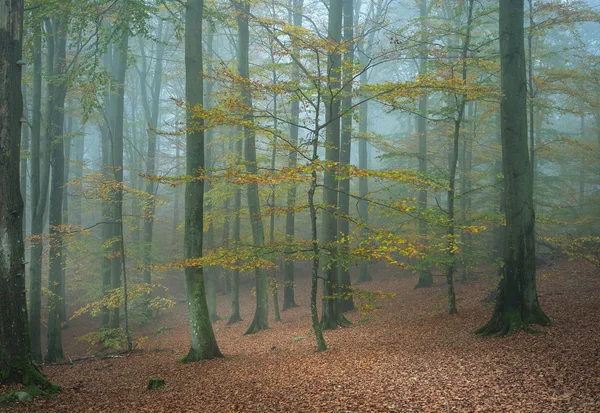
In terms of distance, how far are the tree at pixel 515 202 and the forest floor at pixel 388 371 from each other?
495 millimetres

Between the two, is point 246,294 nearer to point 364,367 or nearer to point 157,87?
point 157,87

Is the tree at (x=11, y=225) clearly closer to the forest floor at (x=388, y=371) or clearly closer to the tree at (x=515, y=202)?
the forest floor at (x=388, y=371)

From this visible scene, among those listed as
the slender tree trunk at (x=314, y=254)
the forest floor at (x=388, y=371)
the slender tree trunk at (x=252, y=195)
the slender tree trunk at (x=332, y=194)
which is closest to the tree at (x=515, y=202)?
the forest floor at (x=388, y=371)

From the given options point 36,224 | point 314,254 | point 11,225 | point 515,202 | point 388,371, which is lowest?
point 388,371

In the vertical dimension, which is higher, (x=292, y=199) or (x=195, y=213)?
(x=292, y=199)

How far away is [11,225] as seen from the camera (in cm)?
605

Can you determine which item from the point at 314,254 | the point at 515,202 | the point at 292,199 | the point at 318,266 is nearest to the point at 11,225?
the point at 314,254

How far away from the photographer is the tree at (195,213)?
9.01 meters

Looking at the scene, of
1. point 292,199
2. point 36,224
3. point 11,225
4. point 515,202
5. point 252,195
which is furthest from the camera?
point 292,199

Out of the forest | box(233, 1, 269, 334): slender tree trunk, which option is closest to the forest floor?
the forest

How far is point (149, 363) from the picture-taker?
33.1 feet

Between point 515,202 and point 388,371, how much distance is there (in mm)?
4078

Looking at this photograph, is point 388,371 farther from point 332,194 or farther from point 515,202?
point 332,194

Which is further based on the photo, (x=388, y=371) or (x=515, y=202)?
(x=515, y=202)
